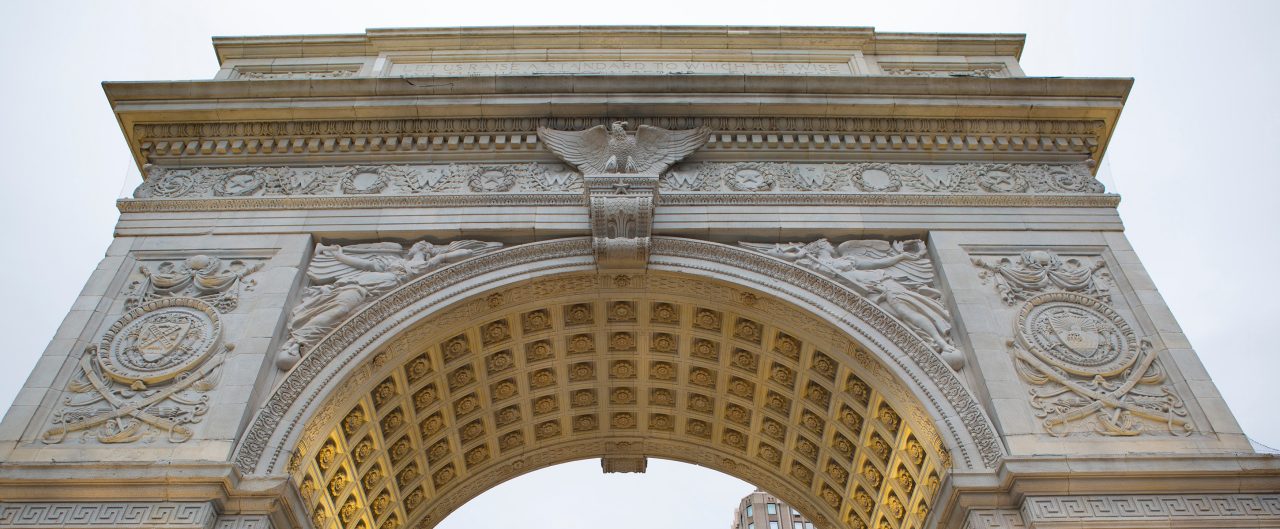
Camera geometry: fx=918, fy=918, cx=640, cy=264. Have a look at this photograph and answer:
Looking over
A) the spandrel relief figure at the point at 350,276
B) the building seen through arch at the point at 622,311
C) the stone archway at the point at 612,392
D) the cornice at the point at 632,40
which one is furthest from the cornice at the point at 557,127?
the cornice at the point at 632,40

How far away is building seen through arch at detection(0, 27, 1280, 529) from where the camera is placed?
10.9 m

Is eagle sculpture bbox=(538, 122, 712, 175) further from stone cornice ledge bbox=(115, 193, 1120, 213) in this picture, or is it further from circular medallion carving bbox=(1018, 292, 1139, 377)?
circular medallion carving bbox=(1018, 292, 1139, 377)

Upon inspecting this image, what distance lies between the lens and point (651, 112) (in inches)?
604

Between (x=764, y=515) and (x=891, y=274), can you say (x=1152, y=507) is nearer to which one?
(x=891, y=274)

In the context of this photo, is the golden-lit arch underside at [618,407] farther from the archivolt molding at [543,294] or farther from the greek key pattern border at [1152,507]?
the greek key pattern border at [1152,507]

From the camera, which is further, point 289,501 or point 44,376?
point 44,376

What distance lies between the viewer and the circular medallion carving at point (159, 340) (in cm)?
1180

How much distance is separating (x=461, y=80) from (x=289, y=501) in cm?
738

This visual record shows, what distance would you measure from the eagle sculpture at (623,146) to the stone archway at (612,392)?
5.21ft

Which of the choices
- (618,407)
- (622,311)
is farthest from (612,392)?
(622,311)

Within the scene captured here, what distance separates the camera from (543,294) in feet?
45.4

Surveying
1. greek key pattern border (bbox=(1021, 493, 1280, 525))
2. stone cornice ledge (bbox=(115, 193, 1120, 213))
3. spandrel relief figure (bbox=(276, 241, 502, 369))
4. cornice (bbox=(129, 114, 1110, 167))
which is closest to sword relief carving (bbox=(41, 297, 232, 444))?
spandrel relief figure (bbox=(276, 241, 502, 369))

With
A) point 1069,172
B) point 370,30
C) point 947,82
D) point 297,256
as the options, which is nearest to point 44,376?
point 297,256

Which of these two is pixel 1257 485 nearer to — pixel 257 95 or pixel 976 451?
pixel 976 451
